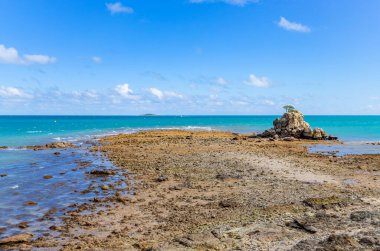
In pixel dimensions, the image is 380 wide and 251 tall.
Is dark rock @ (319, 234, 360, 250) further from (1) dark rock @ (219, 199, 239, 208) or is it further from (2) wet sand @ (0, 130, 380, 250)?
(1) dark rock @ (219, 199, 239, 208)

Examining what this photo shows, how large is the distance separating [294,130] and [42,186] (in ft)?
138

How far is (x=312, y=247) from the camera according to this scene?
10844mm

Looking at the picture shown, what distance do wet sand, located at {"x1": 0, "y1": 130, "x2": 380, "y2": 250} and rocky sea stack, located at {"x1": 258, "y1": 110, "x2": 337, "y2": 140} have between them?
26660mm

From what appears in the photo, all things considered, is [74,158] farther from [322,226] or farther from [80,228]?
[322,226]

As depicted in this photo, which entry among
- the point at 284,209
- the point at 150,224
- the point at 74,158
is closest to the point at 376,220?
the point at 284,209

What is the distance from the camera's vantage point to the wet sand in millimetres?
11992

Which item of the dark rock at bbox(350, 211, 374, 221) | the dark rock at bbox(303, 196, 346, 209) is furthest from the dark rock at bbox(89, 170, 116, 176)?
the dark rock at bbox(350, 211, 374, 221)

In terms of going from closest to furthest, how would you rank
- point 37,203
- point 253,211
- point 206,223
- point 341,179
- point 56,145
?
point 206,223 < point 253,211 < point 37,203 < point 341,179 < point 56,145

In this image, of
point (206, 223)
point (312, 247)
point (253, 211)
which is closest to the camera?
point (312, 247)

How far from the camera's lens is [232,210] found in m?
15.8

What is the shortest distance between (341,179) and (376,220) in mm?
9940

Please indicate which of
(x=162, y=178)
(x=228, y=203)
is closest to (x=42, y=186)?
(x=162, y=178)

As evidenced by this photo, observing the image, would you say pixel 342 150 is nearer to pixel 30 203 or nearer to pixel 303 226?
→ pixel 303 226

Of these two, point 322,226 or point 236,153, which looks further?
point 236,153
